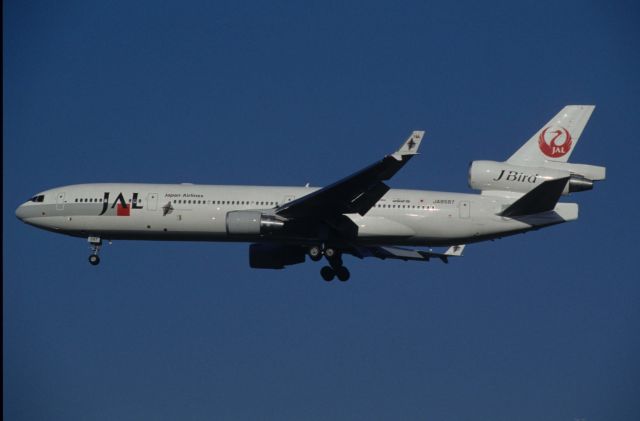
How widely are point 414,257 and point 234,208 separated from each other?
10699 mm

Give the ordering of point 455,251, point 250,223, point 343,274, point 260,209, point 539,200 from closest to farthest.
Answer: point 539,200
point 250,223
point 260,209
point 343,274
point 455,251

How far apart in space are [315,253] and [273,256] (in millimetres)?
4355

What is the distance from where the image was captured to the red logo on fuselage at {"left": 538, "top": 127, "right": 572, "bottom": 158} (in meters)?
42.3

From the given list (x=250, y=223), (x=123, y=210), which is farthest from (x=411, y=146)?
(x=123, y=210)

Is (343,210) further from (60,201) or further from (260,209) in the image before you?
(60,201)

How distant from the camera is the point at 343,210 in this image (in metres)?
40.1

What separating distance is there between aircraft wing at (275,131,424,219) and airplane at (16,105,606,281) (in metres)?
0.06

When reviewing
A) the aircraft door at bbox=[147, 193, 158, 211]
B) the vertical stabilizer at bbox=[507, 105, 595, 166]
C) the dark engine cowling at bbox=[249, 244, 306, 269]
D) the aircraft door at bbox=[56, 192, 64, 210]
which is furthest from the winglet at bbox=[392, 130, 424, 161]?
the aircraft door at bbox=[56, 192, 64, 210]

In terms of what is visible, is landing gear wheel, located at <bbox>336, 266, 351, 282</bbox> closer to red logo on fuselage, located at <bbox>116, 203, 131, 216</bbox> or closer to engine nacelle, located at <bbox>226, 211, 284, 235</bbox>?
engine nacelle, located at <bbox>226, 211, 284, 235</bbox>

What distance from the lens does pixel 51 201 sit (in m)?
43.8

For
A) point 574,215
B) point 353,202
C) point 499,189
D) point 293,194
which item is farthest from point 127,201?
point 574,215

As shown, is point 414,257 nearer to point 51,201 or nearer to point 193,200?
point 193,200

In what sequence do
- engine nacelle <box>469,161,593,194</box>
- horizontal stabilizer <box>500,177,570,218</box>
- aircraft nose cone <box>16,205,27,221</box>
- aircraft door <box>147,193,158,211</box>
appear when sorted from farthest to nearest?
aircraft nose cone <box>16,205,27,221</box>, aircraft door <box>147,193,158,211</box>, engine nacelle <box>469,161,593,194</box>, horizontal stabilizer <box>500,177,570,218</box>

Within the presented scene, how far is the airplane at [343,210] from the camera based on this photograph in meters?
39.7
